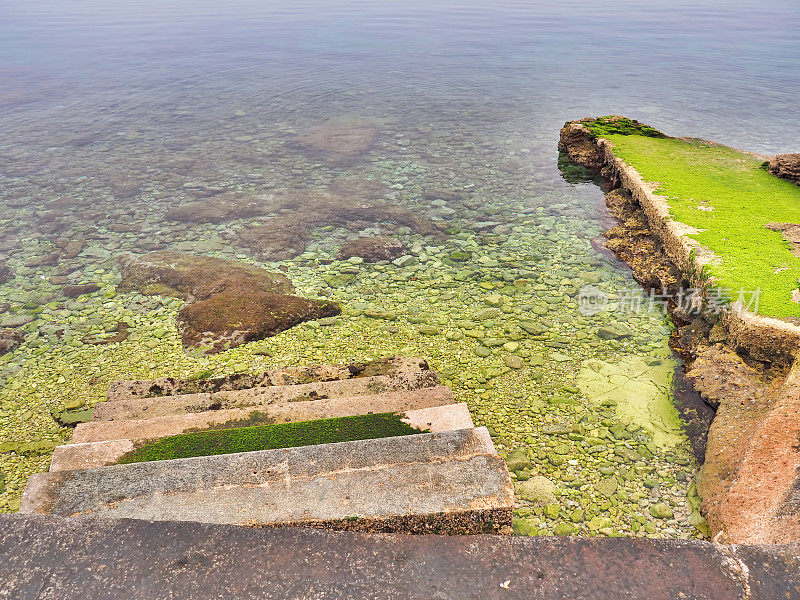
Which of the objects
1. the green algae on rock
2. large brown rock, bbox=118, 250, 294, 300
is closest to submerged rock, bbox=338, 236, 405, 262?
large brown rock, bbox=118, 250, 294, 300

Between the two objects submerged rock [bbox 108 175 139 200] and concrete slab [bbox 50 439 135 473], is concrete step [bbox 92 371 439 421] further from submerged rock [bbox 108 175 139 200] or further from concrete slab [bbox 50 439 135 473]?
submerged rock [bbox 108 175 139 200]

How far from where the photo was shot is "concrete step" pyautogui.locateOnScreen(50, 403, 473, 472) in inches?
175

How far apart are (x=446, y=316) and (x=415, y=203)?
4.95 metres

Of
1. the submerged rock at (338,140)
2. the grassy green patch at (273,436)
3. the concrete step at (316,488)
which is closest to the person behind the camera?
the concrete step at (316,488)

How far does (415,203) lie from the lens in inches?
488

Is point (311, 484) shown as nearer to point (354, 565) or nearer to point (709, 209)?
point (354, 565)

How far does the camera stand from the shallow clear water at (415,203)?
6.15 meters

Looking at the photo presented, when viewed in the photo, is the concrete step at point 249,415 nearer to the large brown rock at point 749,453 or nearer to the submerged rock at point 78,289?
the large brown rock at point 749,453

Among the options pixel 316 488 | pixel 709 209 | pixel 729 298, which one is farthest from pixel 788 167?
pixel 316 488

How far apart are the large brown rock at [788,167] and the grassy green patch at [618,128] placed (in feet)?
12.3

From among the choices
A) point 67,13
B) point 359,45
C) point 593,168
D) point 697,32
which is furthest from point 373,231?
point 67,13

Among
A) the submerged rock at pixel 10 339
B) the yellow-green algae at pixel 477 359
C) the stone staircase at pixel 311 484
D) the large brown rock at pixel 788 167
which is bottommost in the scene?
the submerged rock at pixel 10 339

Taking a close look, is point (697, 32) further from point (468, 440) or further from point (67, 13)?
point (67, 13)

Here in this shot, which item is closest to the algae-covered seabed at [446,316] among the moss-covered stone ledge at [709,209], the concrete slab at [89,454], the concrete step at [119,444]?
the moss-covered stone ledge at [709,209]
